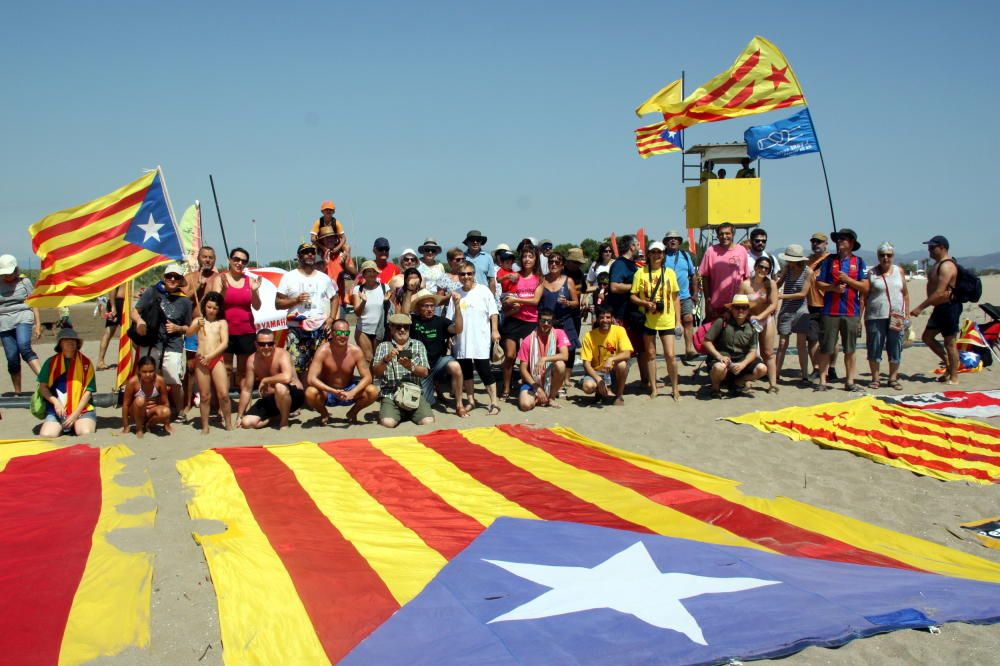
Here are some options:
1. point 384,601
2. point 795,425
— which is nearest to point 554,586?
point 384,601

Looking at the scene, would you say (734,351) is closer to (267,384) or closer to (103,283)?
(267,384)

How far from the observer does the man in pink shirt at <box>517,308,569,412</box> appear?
8398 millimetres

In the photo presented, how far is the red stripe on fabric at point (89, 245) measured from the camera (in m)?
7.20

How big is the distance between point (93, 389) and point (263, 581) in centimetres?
450

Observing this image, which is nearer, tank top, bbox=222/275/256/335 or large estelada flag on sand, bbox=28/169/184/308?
large estelada flag on sand, bbox=28/169/184/308

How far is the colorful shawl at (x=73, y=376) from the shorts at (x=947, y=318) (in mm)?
9019

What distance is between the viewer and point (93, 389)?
294 inches

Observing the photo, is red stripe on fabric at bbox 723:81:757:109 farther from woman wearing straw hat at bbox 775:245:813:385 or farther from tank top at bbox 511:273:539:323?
tank top at bbox 511:273:539:323

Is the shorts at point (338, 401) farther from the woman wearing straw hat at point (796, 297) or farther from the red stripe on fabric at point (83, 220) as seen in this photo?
the woman wearing straw hat at point (796, 297)

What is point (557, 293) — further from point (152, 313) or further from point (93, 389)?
point (93, 389)

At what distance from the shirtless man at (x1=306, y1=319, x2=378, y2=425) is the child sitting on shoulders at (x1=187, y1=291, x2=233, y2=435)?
76 cm

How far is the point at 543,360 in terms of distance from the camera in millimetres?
8398

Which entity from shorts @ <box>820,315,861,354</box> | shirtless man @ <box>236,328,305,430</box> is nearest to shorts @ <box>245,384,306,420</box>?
shirtless man @ <box>236,328,305,430</box>

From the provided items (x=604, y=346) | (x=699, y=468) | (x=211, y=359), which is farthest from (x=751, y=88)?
(x=211, y=359)
